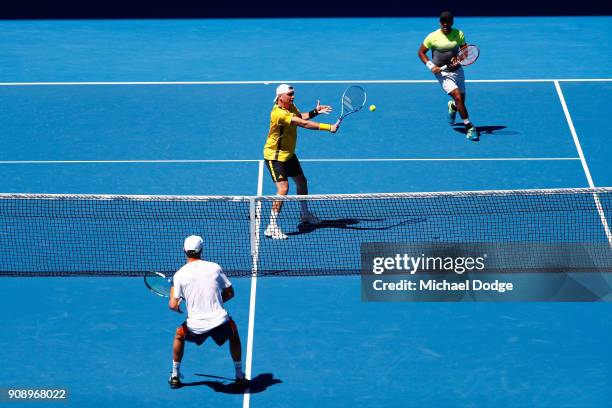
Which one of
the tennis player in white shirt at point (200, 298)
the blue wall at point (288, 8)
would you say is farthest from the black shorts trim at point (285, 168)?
the blue wall at point (288, 8)

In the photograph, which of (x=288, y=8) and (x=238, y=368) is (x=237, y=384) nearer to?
(x=238, y=368)

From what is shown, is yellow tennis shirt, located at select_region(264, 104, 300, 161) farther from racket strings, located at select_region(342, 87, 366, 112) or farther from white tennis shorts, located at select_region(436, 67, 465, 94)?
white tennis shorts, located at select_region(436, 67, 465, 94)

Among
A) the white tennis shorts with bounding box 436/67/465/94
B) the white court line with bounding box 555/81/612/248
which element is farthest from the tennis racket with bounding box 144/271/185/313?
the white tennis shorts with bounding box 436/67/465/94

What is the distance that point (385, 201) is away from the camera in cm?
1709

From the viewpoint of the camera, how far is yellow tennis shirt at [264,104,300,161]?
615 inches

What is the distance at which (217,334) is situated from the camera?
1188 centimetres

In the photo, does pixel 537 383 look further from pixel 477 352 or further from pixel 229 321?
pixel 229 321

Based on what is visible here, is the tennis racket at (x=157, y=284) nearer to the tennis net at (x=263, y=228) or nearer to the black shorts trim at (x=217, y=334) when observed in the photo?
the black shorts trim at (x=217, y=334)

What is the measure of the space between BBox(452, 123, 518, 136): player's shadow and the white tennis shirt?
8918mm

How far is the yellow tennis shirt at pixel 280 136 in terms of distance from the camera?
51.3 ft

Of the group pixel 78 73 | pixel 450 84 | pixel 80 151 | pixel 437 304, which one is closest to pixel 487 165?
pixel 450 84

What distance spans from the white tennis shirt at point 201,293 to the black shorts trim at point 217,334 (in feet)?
0.17

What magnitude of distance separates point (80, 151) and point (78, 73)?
428 centimetres

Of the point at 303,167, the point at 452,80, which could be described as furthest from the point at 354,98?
the point at 452,80
